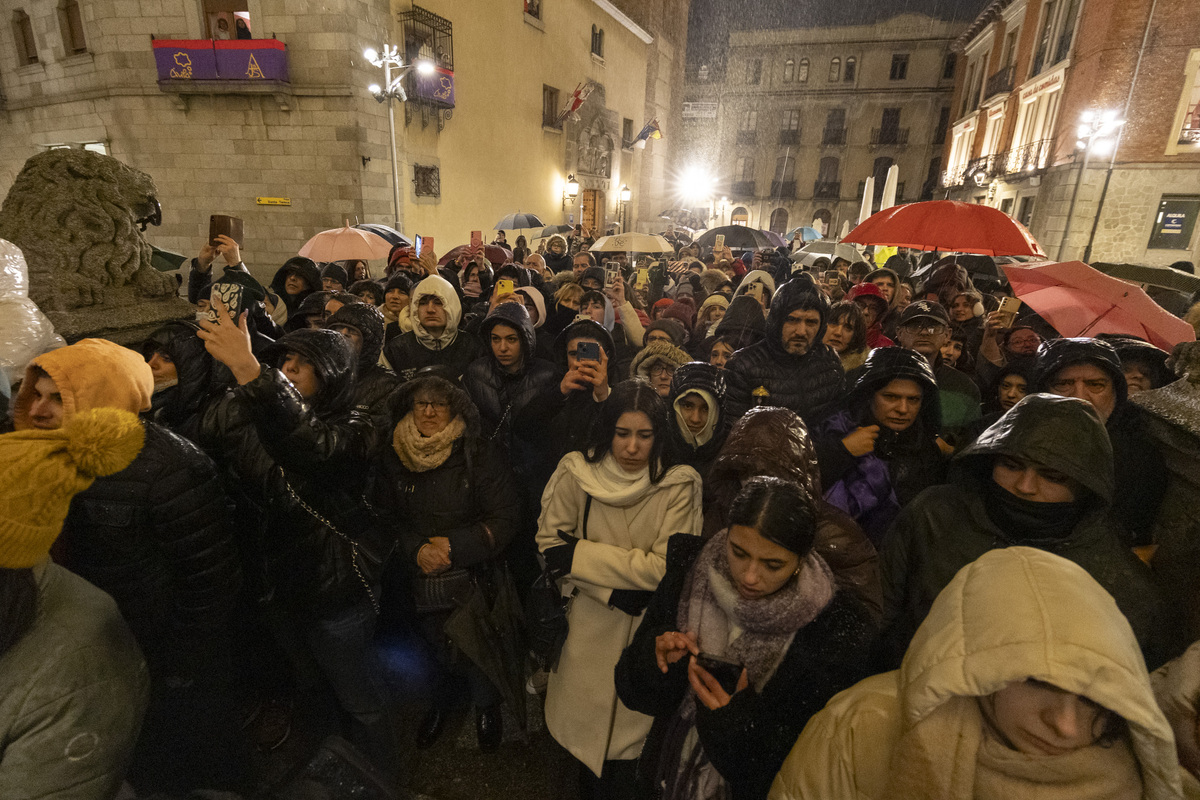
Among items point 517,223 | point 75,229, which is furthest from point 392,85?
point 75,229

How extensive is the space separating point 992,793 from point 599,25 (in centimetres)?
2591

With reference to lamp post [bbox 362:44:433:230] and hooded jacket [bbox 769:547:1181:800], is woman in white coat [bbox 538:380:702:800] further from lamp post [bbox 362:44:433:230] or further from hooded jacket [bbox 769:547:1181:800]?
lamp post [bbox 362:44:433:230]

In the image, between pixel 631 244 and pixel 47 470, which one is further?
pixel 631 244

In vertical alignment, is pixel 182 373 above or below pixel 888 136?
below

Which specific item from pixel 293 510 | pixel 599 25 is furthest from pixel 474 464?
pixel 599 25

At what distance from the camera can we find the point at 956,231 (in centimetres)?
433

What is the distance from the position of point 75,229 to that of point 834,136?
44.1 meters

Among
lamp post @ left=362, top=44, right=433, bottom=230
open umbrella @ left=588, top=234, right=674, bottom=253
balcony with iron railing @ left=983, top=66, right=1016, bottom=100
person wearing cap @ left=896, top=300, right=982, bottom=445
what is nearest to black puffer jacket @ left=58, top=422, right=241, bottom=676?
person wearing cap @ left=896, top=300, right=982, bottom=445

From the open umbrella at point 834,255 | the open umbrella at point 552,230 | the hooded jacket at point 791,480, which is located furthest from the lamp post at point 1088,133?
the hooded jacket at point 791,480

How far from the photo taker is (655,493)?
7.95 ft

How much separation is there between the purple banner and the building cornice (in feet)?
48.9

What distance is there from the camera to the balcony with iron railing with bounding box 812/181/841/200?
38125mm

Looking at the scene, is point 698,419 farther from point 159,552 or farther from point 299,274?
point 299,274

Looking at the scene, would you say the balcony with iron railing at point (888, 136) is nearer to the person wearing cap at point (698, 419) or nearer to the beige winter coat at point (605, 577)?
the person wearing cap at point (698, 419)
